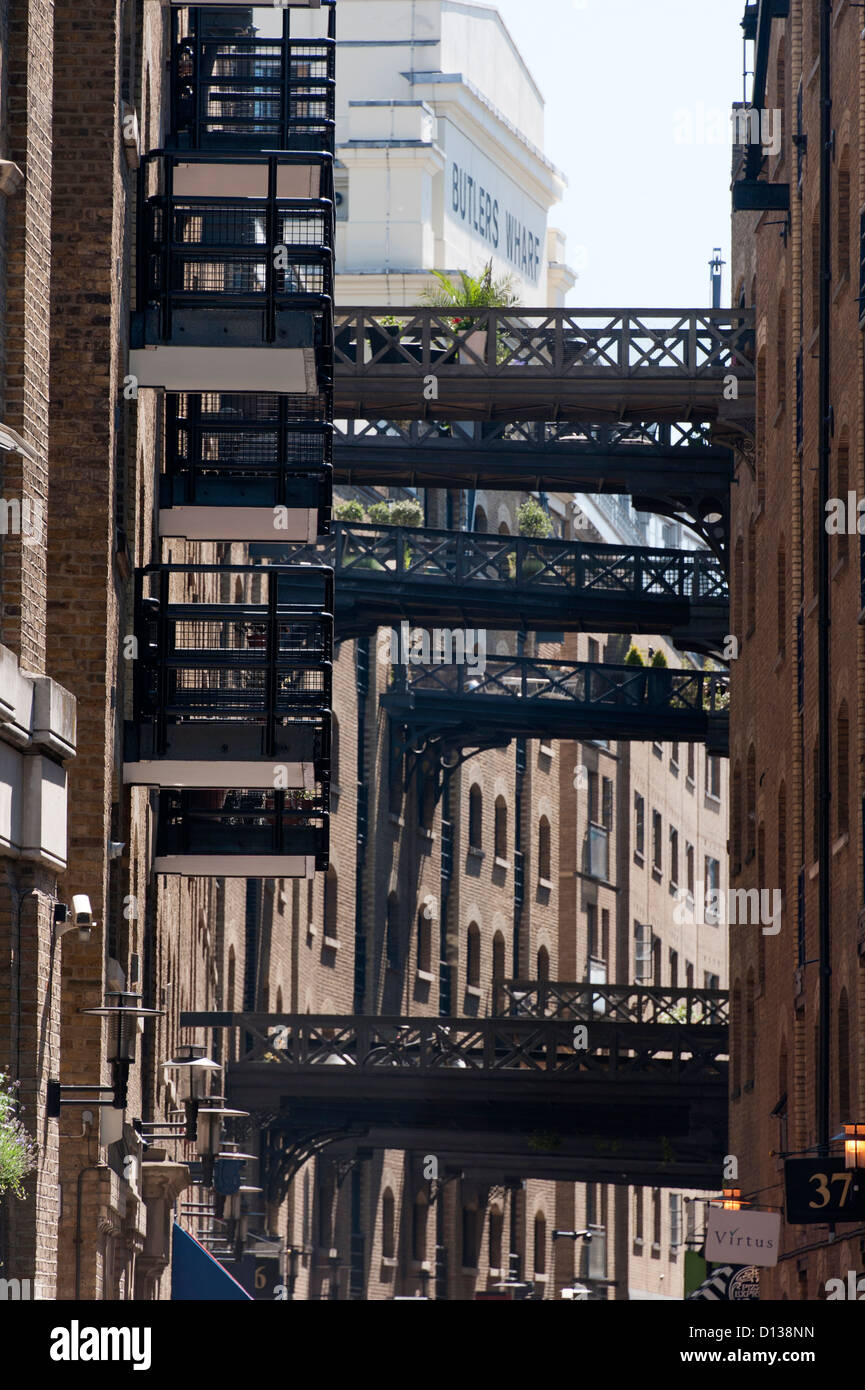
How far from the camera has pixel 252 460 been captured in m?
21.8

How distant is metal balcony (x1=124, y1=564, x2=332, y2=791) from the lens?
19.9 metres

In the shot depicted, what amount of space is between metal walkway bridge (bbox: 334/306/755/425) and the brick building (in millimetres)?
949

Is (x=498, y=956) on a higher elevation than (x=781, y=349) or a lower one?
lower

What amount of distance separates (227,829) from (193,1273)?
6.28m

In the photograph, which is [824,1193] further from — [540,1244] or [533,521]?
[540,1244]

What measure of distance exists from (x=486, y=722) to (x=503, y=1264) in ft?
52.7

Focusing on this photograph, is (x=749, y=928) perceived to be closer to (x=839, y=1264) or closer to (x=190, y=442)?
(x=839, y=1264)

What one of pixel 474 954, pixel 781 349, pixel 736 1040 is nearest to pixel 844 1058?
pixel 736 1040

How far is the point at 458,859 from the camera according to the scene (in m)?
55.5

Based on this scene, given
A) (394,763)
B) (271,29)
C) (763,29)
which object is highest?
(271,29)

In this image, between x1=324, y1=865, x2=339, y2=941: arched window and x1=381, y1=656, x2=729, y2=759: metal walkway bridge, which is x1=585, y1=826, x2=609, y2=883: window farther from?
x1=324, y1=865, x2=339, y2=941: arched window

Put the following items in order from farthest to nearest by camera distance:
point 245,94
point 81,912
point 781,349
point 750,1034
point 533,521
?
point 533,521 < point 750,1034 < point 781,349 < point 245,94 < point 81,912
